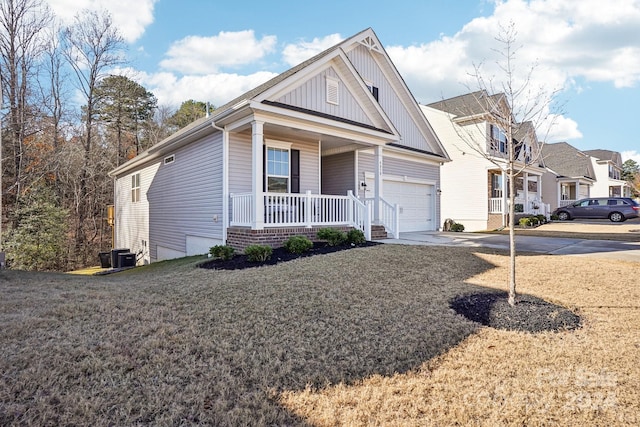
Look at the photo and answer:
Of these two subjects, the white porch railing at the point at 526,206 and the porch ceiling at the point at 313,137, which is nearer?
the porch ceiling at the point at 313,137

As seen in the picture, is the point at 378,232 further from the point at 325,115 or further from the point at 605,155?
the point at 605,155

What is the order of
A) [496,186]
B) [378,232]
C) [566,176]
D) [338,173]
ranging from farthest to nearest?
[566,176] < [496,186] < [338,173] < [378,232]

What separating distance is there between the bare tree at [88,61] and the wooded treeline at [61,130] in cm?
6

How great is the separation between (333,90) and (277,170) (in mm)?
2970

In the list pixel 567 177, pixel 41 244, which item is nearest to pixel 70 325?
pixel 41 244

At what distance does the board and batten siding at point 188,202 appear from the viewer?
10.3 metres

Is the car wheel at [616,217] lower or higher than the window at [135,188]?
lower

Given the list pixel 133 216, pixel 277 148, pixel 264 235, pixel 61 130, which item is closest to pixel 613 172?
pixel 277 148

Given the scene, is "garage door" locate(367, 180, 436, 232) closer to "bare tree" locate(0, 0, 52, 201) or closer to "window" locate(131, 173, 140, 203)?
"window" locate(131, 173, 140, 203)

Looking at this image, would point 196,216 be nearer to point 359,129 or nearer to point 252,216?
point 252,216

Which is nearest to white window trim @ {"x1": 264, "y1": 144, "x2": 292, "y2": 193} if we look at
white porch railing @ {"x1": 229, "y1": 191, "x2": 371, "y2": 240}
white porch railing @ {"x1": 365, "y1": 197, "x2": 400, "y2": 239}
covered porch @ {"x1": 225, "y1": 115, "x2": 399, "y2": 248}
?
covered porch @ {"x1": 225, "y1": 115, "x2": 399, "y2": 248}

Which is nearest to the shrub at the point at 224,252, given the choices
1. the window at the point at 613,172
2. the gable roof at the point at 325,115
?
the gable roof at the point at 325,115

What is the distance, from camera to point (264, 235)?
8.66 metres

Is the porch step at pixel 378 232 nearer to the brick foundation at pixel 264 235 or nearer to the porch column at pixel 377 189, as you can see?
the porch column at pixel 377 189
